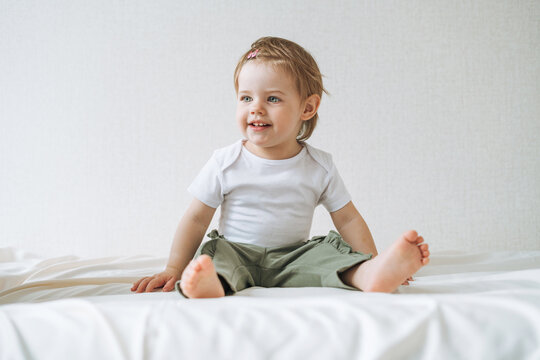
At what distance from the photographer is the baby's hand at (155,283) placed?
950mm

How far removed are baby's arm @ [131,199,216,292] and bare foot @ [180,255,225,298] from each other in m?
0.27

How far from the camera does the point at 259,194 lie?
119 cm

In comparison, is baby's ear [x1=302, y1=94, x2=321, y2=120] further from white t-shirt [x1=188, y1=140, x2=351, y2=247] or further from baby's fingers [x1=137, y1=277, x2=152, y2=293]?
baby's fingers [x1=137, y1=277, x2=152, y2=293]

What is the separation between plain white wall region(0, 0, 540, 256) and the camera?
2.02 metres

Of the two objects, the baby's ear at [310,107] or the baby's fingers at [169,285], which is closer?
the baby's fingers at [169,285]

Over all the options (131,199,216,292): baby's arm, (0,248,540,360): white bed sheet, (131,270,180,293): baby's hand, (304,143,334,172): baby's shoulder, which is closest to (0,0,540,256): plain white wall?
(304,143,334,172): baby's shoulder

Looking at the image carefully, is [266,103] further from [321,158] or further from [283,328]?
[283,328]

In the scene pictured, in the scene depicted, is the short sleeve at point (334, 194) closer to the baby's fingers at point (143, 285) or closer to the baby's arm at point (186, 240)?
the baby's arm at point (186, 240)

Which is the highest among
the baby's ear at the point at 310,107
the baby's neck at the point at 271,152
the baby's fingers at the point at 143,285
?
the baby's ear at the point at 310,107

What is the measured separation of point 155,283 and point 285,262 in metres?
0.29

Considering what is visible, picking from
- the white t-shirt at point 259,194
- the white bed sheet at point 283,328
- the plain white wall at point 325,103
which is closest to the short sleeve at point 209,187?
the white t-shirt at point 259,194

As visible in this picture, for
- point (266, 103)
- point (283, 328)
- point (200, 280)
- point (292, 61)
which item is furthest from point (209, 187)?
point (283, 328)

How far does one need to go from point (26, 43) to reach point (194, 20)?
73 centimetres

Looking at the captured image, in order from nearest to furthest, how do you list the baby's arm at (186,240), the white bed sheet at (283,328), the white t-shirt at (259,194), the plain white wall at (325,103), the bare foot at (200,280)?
the white bed sheet at (283,328) → the bare foot at (200,280) → the baby's arm at (186,240) → the white t-shirt at (259,194) → the plain white wall at (325,103)
